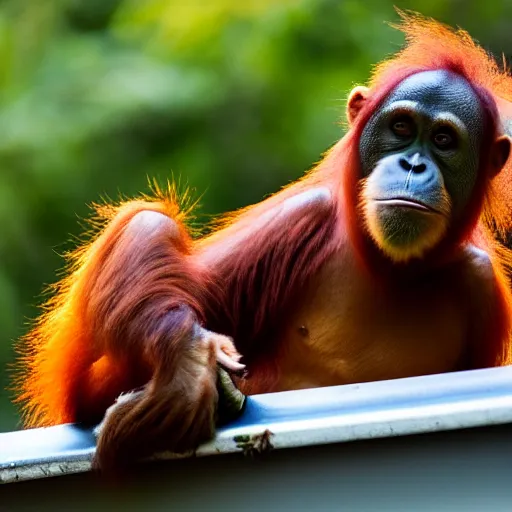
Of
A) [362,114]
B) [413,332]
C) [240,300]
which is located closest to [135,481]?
[240,300]

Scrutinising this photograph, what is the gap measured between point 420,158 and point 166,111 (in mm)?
1441

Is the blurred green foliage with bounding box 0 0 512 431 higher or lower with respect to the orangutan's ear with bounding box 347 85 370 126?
lower

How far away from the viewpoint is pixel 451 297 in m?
2.40

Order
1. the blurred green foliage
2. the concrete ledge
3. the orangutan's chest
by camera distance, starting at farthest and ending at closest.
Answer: the blurred green foliage → the orangutan's chest → the concrete ledge

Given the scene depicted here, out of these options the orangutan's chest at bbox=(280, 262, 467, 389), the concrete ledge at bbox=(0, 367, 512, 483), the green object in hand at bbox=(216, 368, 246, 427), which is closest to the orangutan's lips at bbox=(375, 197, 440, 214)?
the orangutan's chest at bbox=(280, 262, 467, 389)

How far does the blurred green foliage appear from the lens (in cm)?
351

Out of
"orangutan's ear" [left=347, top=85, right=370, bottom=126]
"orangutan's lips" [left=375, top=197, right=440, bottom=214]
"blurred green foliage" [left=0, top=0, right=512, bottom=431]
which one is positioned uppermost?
"orangutan's ear" [left=347, top=85, right=370, bottom=126]

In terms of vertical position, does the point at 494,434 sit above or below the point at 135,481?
above

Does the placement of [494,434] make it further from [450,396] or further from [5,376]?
[5,376]

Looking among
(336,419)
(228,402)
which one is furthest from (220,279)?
(336,419)

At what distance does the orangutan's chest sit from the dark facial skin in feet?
0.53

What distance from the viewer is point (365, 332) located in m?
2.37

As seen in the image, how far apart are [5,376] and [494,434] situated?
2519mm

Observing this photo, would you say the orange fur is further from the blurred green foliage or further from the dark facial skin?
the blurred green foliage
